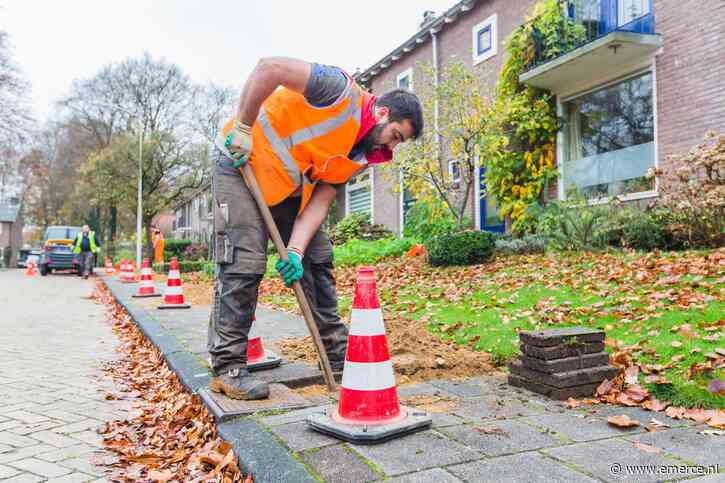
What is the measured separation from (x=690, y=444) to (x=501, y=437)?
0.76 meters

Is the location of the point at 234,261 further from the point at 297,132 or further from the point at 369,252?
the point at 369,252

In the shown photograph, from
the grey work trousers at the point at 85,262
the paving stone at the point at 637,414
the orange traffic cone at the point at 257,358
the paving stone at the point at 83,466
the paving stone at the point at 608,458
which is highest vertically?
the grey work trousers at the point at 85,262

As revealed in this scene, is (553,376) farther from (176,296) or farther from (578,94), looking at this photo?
(578,94)

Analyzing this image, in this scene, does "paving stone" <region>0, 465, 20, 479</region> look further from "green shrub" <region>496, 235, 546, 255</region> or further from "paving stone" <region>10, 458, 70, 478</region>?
"green shrub" <region>496, 235, 546, 255</region>

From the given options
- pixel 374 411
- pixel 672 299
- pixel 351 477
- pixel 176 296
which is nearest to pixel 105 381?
pixel 374 411

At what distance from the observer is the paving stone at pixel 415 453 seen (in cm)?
202

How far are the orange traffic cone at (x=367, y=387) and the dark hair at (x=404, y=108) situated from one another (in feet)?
3.21

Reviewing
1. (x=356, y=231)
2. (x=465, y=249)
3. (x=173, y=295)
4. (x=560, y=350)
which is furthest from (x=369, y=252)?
(x=560, y=350)

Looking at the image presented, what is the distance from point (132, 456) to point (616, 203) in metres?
8.87

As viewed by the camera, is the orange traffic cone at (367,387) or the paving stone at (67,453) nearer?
the orange traffic cone at (367,387)

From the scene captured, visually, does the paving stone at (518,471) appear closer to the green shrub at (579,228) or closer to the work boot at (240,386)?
the work boot at (240,386)

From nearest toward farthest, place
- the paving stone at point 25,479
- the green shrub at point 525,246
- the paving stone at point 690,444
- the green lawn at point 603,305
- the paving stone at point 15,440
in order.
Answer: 1. the paving stone at point 690,444
2. the paving stone at point 25,479
3. the paving stone at point 15,440
4. the green lawn at point 603,305
5. the green shrub at point 525,246

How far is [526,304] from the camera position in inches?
226

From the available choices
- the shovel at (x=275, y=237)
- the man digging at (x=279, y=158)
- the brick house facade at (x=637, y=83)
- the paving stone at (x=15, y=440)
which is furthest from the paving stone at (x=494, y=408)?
the brick house facade at (x=637, y=83)
